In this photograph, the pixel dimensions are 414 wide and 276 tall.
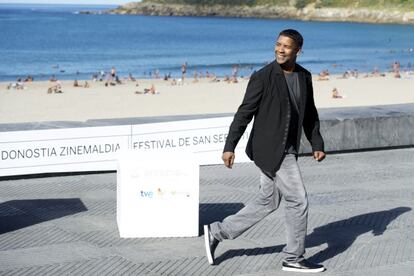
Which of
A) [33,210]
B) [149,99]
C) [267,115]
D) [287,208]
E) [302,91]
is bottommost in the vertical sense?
[149,99]

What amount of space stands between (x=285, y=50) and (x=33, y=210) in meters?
3.26

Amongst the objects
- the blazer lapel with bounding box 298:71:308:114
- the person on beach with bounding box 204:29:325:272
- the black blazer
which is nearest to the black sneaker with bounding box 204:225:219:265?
the person on beach with bounding box 204:29:325:272

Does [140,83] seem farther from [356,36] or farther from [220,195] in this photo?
[356,36]

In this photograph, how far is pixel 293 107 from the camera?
6.43m

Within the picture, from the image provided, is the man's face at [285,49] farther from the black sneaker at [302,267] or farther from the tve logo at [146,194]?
the tve logo at [146,194]

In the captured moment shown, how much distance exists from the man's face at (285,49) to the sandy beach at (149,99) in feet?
66.6

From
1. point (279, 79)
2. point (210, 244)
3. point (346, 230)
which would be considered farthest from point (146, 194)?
point (346, 230)

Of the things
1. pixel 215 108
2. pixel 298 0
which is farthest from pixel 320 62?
pixel 298 0

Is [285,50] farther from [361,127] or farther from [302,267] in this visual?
[361,127]

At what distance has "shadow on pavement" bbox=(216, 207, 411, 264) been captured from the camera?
7.07 metres

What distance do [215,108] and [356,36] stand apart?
92432mm

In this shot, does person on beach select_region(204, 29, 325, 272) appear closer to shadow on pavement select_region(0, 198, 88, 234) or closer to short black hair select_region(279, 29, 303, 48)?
short black hair select_region(279, 29, 303, 48)

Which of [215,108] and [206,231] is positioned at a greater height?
[206,231]

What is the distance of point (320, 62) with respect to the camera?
69062mm
